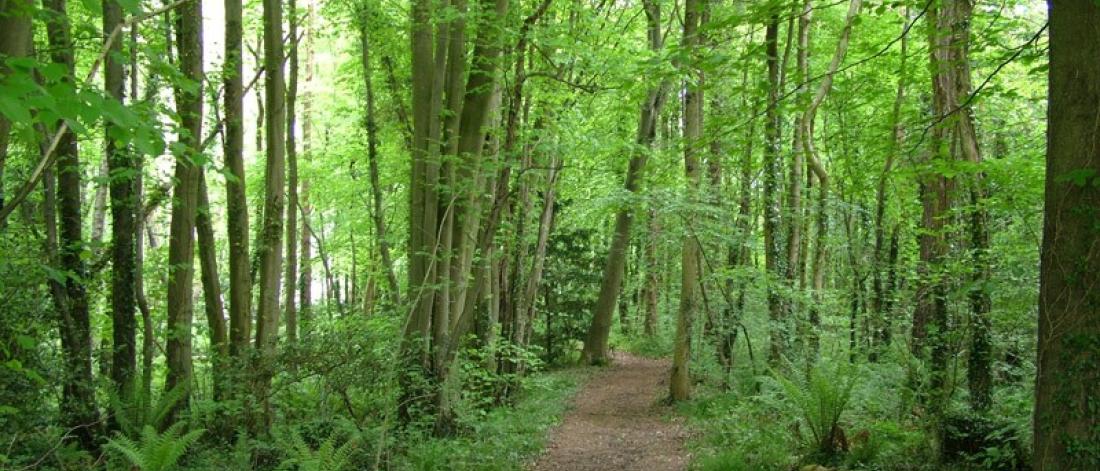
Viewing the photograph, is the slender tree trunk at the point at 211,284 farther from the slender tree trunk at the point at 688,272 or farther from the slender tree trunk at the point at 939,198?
the slender tree trunk at the point at 939,198

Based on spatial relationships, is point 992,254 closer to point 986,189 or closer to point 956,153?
point 986,189

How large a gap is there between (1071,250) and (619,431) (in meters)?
8.04

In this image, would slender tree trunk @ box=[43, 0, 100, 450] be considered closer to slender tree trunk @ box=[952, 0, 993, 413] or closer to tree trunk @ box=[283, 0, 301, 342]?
tree trunk @ box=[283, 0, 301, 342]

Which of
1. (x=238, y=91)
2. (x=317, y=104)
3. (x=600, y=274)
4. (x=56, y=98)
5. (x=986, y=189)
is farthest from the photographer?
(x=317, y=104)

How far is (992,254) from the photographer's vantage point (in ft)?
21.4

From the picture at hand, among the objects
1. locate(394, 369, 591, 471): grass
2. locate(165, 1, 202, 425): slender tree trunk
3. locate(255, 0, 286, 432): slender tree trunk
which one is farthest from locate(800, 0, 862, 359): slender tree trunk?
locate(165, 1, 202, 425): slender tree trunk

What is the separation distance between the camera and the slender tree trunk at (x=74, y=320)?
6422 mm

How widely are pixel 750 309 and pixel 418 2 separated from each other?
10.7 metres

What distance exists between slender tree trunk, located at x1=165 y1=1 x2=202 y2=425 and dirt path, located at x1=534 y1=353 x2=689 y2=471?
417 centimetres

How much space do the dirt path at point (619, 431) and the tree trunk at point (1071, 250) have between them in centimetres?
507

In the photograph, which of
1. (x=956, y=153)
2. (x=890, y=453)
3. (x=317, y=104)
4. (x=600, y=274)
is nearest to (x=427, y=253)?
(x=890, y=453)

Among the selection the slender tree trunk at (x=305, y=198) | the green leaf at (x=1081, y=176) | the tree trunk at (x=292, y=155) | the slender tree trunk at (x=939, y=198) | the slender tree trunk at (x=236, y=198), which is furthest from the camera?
the slender tree trunk at (x=305, y=198)

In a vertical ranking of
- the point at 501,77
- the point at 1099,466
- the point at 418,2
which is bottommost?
the point at 1099,466

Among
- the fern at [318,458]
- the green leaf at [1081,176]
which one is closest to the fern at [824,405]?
the green leaf at [1081,176]
